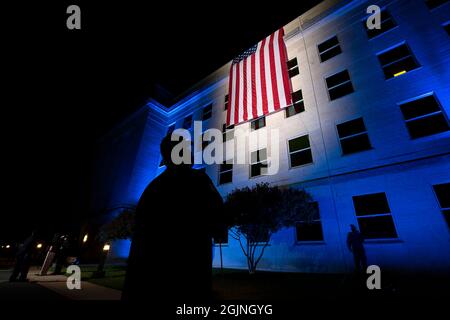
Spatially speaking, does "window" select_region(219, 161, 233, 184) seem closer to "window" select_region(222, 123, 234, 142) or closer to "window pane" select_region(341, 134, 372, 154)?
"window" select_region(222, 123, 234, 142)

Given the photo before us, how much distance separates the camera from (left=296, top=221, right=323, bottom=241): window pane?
11273mm

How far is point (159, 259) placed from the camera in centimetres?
153

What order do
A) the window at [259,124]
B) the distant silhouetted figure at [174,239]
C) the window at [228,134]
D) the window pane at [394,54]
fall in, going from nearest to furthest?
1. the distant silhouetted figure at [174,239]
2. the window pane at [394,54]
3. the window at [259,124]
4. the window at [228,134]

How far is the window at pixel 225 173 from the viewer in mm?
16631

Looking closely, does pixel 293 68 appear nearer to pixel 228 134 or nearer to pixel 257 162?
pixel 228 134

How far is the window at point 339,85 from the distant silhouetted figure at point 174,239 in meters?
14.6

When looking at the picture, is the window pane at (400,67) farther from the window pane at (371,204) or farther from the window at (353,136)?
the window pane at (371,204)

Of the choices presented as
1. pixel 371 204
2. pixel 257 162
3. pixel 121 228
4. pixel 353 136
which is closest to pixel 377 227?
pixel 371 204

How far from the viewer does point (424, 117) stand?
10.4 m

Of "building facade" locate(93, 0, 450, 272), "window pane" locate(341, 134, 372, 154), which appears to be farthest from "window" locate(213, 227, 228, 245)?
"window pane" locate(341, 134, 372, 154)

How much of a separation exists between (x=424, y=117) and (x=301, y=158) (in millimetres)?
6078

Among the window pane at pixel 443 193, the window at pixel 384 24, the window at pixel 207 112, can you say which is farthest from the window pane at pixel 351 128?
the window at pixel 207 112

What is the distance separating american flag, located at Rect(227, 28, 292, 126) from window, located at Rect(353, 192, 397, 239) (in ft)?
20.4
